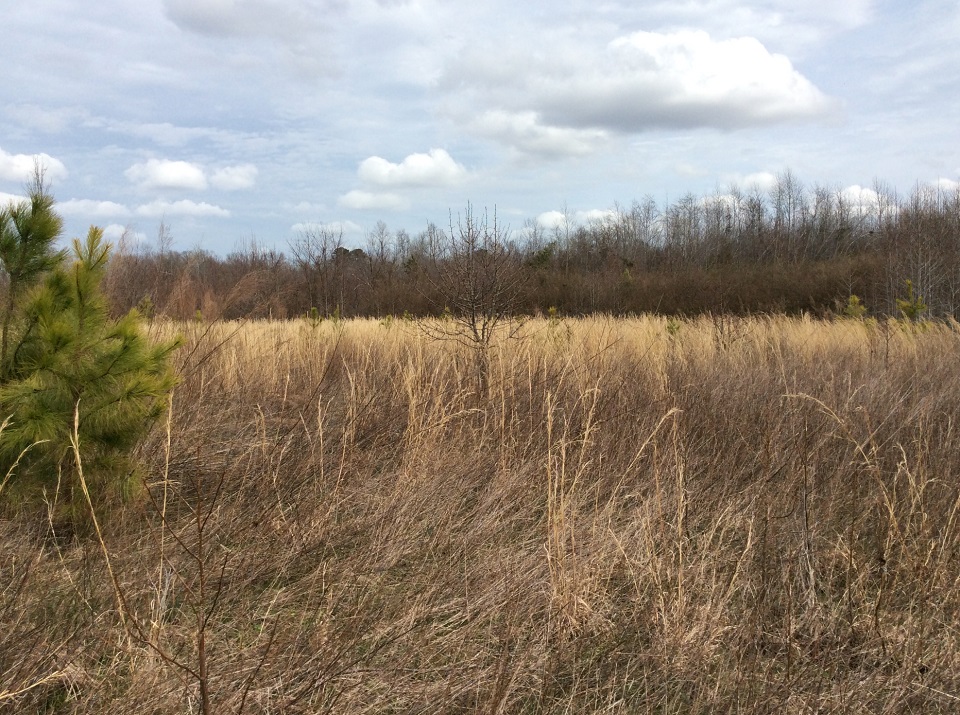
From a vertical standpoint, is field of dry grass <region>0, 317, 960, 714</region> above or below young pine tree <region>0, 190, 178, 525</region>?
below

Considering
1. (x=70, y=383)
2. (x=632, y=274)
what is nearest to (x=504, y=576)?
(x=70, y=383)

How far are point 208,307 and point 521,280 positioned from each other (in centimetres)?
318

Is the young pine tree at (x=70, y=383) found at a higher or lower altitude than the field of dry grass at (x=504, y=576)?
higher

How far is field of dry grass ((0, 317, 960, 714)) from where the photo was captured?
1.70m

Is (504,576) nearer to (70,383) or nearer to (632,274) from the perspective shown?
(70,383)

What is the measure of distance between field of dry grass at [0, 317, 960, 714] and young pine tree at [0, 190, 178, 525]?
18 centimetres

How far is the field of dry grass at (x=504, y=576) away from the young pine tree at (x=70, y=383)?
0.18 meters

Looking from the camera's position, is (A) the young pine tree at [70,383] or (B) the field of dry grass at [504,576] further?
(A) the young pine tree at [70,383]

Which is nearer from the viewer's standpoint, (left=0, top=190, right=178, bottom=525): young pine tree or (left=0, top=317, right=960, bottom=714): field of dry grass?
(left=0, top=317, right=960, bottom=714): field of dry grass

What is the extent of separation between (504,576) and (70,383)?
5.71 ft

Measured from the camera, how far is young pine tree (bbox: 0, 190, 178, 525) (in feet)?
7.53

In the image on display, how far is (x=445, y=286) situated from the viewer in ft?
18.2

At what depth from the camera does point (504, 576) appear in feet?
7.48

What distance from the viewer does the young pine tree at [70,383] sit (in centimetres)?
229
